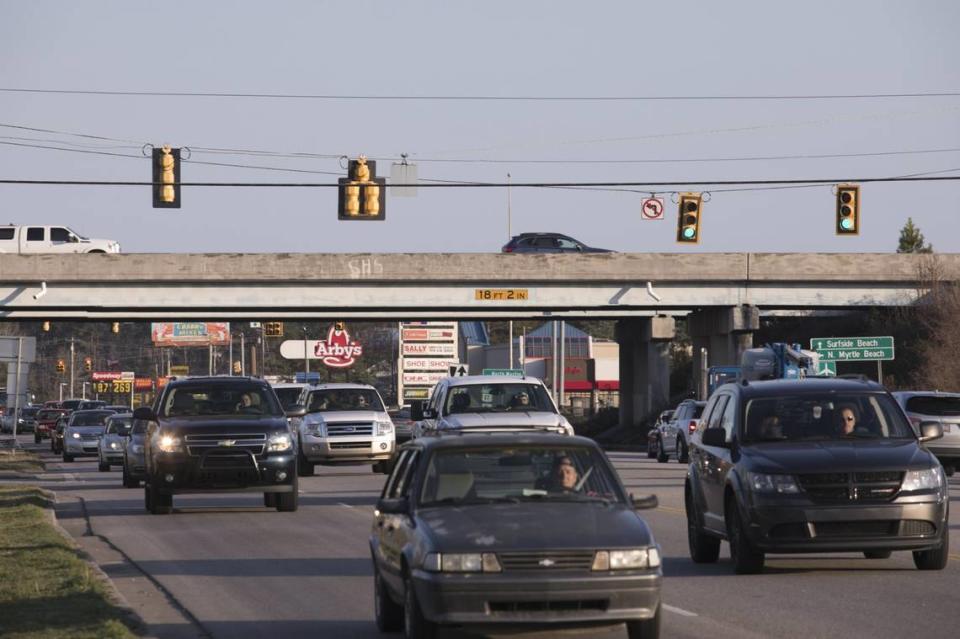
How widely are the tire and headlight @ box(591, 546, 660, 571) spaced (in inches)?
588

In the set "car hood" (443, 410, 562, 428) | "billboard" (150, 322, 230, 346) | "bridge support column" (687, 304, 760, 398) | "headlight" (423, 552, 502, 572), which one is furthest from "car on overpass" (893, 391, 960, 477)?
"billboard" (150, 322, 230, 346)

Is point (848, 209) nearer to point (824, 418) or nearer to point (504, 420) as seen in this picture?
point (504, 420)

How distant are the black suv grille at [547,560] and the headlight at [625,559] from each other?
57mm

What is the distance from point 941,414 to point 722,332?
28008 mm

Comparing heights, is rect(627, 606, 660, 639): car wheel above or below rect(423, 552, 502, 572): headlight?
below

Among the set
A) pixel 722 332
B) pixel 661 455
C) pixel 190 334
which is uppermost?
pixel 722 332

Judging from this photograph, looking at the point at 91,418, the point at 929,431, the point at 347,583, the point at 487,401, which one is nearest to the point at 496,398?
the point at 487,401

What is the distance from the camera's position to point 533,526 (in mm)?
10000

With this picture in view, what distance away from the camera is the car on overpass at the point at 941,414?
108 ft

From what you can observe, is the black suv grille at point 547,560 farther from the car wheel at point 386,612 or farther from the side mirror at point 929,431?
the side mirror at point 929,431

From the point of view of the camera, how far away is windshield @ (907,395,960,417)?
109ft

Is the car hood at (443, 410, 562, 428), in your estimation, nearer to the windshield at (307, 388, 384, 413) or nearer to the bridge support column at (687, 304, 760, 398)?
the windshield at (307, 388, 384, 413)

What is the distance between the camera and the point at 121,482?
1432 inches

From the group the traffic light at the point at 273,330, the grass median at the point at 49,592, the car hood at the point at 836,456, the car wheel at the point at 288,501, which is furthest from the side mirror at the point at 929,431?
the traffic light at the point at 273,330
